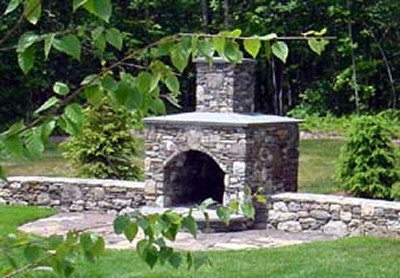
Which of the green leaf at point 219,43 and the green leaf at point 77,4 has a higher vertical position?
the green leaf at point 77,4

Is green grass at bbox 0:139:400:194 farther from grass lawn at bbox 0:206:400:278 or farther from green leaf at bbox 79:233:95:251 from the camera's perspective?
green leaf at bbox 79:233:95:251

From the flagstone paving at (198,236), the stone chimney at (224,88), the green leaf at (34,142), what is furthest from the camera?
the stone chimney at (224,88)

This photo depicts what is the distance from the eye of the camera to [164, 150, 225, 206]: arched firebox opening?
9500 mm

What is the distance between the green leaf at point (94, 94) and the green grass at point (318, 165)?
31.8 feet

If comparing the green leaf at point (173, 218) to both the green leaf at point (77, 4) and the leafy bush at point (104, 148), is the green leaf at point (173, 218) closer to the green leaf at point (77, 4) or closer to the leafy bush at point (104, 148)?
the green leaf at point (77, 4)

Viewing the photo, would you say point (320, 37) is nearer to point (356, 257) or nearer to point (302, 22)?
point (356, 257)

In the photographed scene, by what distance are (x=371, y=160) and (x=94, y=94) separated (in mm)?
8908

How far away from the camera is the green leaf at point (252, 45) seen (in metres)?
1.27

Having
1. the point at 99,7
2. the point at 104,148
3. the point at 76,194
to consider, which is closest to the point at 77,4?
the point at 99,7

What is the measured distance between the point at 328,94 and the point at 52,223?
44.7 ft

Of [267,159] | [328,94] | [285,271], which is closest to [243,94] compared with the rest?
[267,159]

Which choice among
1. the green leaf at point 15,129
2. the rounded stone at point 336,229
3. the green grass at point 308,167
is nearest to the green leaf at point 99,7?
the green leaf at point 15,129

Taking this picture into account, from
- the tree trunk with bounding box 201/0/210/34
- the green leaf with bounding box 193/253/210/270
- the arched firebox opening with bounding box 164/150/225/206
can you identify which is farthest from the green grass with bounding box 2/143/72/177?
the green leaf with bounding box 193/253/210/270

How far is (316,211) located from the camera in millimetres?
8727
